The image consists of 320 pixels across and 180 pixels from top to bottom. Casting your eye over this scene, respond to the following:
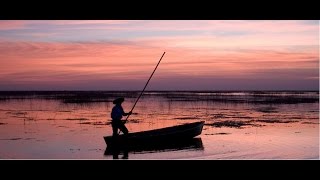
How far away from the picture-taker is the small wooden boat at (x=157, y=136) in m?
10.8

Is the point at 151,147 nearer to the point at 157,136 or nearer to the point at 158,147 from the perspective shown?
the point at 158,147

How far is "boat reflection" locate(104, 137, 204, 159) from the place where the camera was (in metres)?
10.8

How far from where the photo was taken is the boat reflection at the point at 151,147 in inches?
424

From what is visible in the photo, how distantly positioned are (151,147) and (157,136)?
0.30 meters

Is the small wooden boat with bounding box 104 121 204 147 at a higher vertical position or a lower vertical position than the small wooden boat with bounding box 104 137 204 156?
higher

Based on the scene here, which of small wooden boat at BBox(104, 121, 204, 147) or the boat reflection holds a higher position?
small wooden boat at BBox(104, 121, 204, 147)

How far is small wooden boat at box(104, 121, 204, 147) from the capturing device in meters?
10.8

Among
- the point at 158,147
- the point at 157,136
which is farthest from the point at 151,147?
the point at 157,136

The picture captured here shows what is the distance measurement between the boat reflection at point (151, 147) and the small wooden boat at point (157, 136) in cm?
8

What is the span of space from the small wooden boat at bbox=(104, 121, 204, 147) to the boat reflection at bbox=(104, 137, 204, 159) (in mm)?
77

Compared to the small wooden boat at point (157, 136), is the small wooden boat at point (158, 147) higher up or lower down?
lower down

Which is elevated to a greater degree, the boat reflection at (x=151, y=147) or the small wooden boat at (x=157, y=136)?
the small wooden boat at (x=157, y=136)
